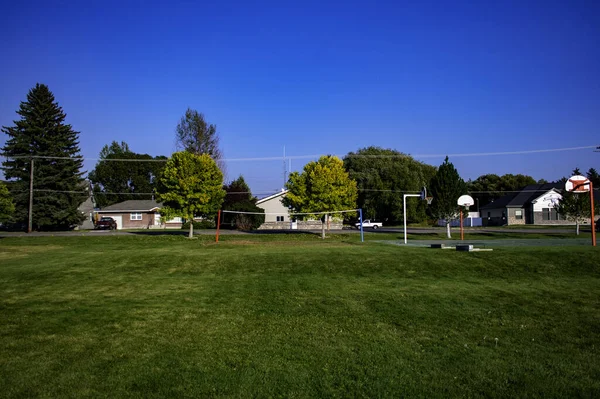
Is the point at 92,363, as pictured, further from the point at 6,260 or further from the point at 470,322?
the point at 6,260

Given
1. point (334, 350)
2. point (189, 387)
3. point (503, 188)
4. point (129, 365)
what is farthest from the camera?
point (503, 188)

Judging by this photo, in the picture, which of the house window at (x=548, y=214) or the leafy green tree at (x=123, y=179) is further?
the leafy green tree at (x=123, y=179)

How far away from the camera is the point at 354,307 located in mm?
10156

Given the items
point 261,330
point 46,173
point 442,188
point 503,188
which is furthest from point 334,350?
point 503,188

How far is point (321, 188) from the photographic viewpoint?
38.2m

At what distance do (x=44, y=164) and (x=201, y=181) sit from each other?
85.7 ft

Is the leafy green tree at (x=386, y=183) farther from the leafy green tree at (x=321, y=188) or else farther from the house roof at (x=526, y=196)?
the leafy green tree at (x=321, y=188)

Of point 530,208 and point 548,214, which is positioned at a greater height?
point 530,208

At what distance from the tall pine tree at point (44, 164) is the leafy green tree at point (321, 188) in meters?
28.0

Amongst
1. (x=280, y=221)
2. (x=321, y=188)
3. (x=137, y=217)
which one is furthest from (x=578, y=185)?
(x=137, y=217)

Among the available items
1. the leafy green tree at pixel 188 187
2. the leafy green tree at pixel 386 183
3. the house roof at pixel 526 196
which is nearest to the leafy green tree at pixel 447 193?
the leafy green tree at pixel 188 187

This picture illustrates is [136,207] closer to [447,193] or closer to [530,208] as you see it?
[447,193]

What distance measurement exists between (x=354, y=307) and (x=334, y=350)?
3.06m

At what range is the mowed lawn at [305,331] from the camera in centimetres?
582
